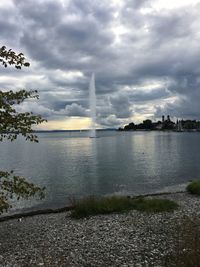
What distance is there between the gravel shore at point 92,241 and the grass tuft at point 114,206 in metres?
0.78

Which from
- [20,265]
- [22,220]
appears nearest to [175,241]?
[20,265]

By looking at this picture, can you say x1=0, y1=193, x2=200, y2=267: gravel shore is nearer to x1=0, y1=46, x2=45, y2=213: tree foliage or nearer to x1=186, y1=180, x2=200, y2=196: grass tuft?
x1=0, y1=46, x2=45, y2=213: tree foliage

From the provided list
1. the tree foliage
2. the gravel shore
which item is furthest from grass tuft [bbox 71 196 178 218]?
the tree foliage

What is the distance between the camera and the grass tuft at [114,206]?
20.3m

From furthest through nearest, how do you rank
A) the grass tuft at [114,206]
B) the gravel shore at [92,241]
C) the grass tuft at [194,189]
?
the grass tuft at [194,189] < the grass tuft at [114,206] < the gravel shore at [92,241]

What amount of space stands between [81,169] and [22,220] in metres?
37.4

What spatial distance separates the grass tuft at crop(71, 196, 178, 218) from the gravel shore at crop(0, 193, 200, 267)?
780 mm

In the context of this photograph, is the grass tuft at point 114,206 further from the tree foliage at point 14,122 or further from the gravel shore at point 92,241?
the tree foliage at point 14,122

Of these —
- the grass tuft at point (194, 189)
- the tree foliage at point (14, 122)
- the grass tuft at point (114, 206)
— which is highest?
the tree foliage at point (14, 122)

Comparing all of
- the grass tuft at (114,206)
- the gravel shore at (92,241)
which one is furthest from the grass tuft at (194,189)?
the gravel shore at (92,241)

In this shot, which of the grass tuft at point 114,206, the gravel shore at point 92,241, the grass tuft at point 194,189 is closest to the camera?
the gravel shore at point 92,241

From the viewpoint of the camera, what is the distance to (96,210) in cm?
2050

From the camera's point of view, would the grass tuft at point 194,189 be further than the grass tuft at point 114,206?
Yes

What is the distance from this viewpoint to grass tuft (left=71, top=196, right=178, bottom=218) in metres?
20.3
